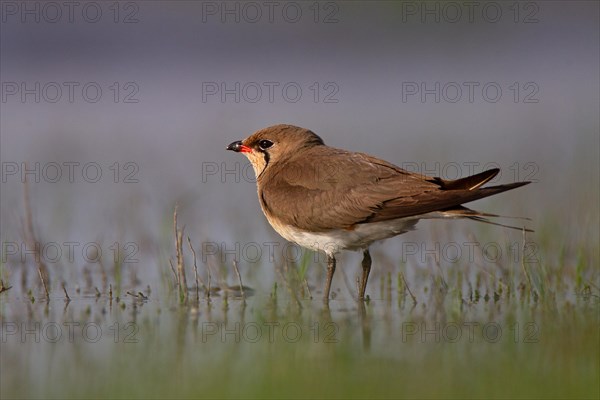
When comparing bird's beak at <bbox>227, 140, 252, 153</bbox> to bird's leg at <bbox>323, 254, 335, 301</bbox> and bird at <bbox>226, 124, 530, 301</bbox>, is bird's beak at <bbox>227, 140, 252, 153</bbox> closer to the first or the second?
bird at <bbox>226, 124, 530, 301</bbox>

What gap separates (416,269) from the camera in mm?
7938

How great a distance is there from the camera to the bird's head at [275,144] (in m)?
8.00

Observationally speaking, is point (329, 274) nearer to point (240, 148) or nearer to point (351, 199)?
Answer: point (351, 199)

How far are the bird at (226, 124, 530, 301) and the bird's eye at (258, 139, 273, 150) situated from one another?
0.29m

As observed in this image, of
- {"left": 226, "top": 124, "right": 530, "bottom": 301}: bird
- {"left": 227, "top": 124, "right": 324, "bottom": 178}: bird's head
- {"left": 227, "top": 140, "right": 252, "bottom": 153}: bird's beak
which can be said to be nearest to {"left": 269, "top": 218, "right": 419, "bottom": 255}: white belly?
{"left": 226, "top": 124, "right": 530, "bottom": 301}: bird

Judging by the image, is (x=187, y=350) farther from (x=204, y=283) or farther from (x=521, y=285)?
(x=521, y=285)

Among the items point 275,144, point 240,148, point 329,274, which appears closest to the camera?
point 329,274

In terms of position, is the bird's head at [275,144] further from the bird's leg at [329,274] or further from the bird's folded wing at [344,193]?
the bird's leg at [329,274]

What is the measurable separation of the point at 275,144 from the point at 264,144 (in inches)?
3.9

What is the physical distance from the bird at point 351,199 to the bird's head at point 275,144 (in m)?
0.13

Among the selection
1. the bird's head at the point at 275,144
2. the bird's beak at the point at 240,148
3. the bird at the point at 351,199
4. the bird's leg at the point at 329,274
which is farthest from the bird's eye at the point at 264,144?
the bird's leg at the point at 329,274

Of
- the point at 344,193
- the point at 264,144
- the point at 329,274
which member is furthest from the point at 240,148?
the point at 329,274

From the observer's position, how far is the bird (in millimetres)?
6926

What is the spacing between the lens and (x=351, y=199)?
7.21 m
